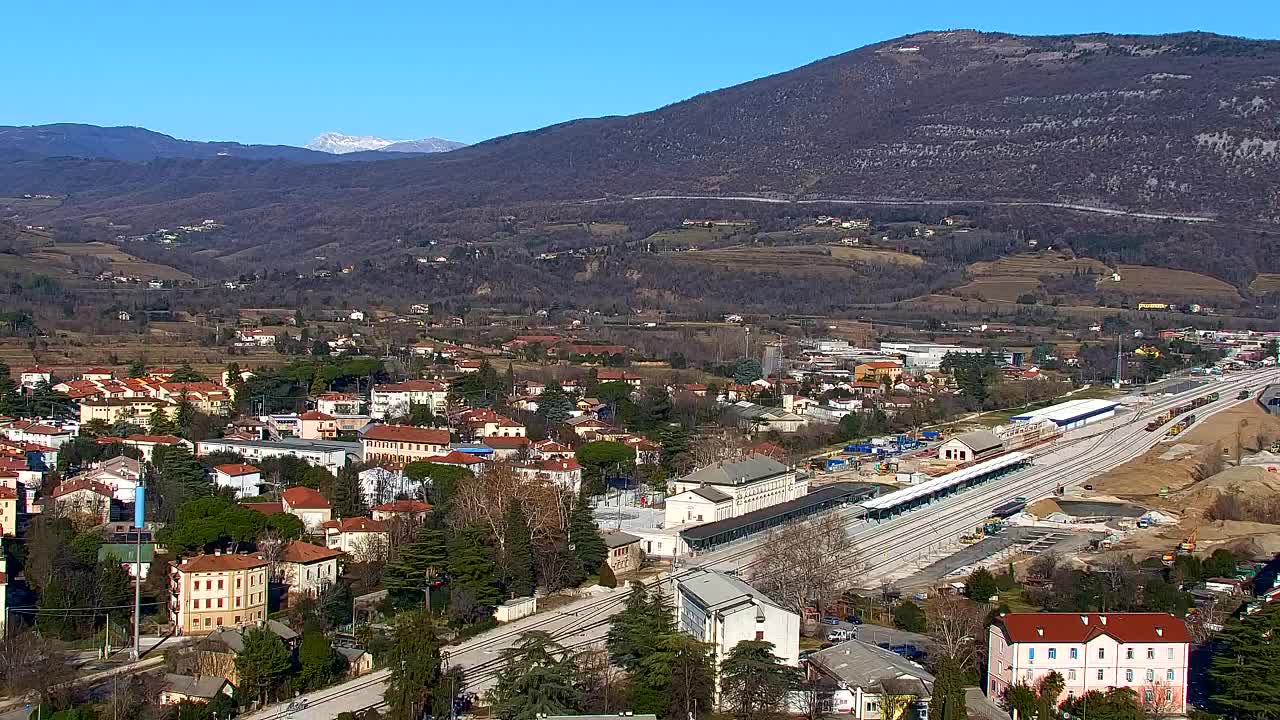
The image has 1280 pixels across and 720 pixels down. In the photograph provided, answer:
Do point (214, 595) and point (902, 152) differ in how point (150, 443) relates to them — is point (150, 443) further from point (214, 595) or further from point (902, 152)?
point (902, 152)

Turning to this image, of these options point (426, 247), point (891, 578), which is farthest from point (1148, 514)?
point (426, 247)

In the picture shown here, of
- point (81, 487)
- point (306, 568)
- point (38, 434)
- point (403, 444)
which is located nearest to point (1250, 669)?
point (306, 568)

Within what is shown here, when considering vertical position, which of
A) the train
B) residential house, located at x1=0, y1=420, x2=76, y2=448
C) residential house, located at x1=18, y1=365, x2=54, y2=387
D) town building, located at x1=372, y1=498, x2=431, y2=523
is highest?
residential house, located at x1=18, y1=365, x2=54, y2=387

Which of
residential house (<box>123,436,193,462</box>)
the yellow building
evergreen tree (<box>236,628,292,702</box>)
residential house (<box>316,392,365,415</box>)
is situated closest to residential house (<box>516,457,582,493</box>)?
residential house (<box>123,436,193,462</box>)

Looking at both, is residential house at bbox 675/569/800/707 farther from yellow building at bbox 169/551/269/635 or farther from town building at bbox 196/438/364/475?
town building at bbox 196/438/364/475

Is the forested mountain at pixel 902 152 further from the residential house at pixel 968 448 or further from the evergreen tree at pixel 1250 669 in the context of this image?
the evergreen tree at pixel 1250 669
